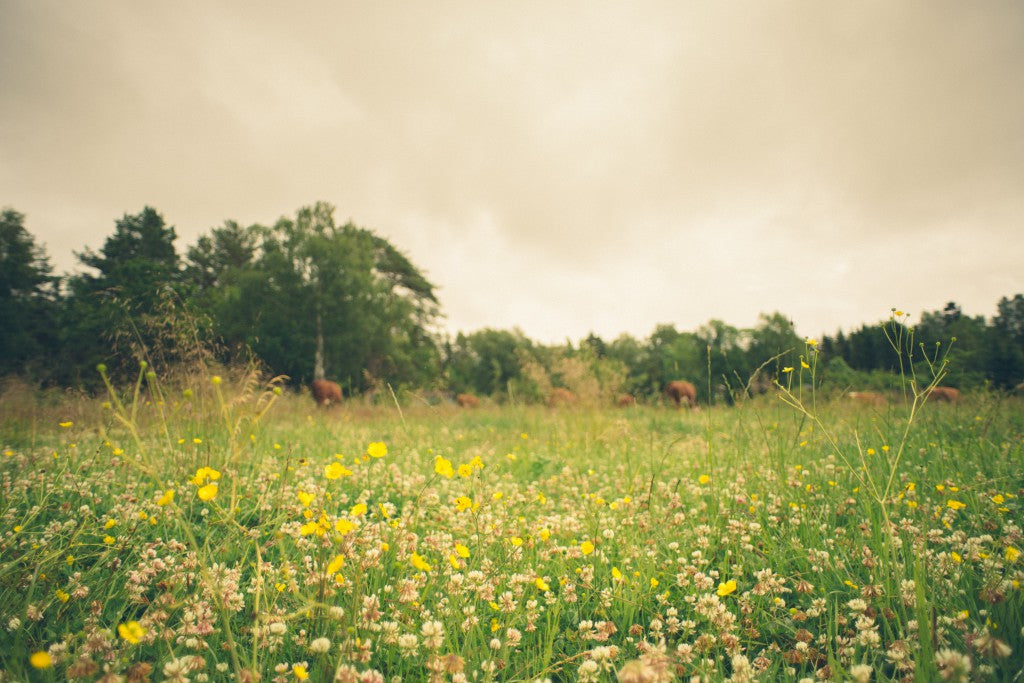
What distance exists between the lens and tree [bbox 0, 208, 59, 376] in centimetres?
2017

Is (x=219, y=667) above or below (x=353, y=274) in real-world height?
below

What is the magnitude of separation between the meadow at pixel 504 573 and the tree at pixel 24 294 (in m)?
24.9

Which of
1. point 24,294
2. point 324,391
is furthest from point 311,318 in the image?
point 24,294

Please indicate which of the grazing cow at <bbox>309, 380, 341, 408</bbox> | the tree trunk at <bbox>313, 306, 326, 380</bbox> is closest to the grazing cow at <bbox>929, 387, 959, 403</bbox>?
the grazing cow at <bbox>309, 380, 341, 408</bbox>

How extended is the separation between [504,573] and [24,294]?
108 feet

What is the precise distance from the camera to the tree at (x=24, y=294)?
20.2m

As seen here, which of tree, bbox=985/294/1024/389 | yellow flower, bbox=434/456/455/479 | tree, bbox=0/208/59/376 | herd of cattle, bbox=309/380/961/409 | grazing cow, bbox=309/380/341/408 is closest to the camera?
yellow flower, bbox=434/456/455/479

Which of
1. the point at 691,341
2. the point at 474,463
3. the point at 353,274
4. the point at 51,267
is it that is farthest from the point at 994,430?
the point at 691,341

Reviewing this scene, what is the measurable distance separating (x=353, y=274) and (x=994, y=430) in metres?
27.0

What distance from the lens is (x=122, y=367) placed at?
23.1ft

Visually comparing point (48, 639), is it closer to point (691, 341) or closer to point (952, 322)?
point (952, 322)

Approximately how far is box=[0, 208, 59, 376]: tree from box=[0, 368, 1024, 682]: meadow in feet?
81.7

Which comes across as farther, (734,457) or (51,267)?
(51,267)

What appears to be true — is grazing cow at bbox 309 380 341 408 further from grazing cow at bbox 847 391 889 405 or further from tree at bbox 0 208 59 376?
grazing cow at bbox 847 391 889 405
